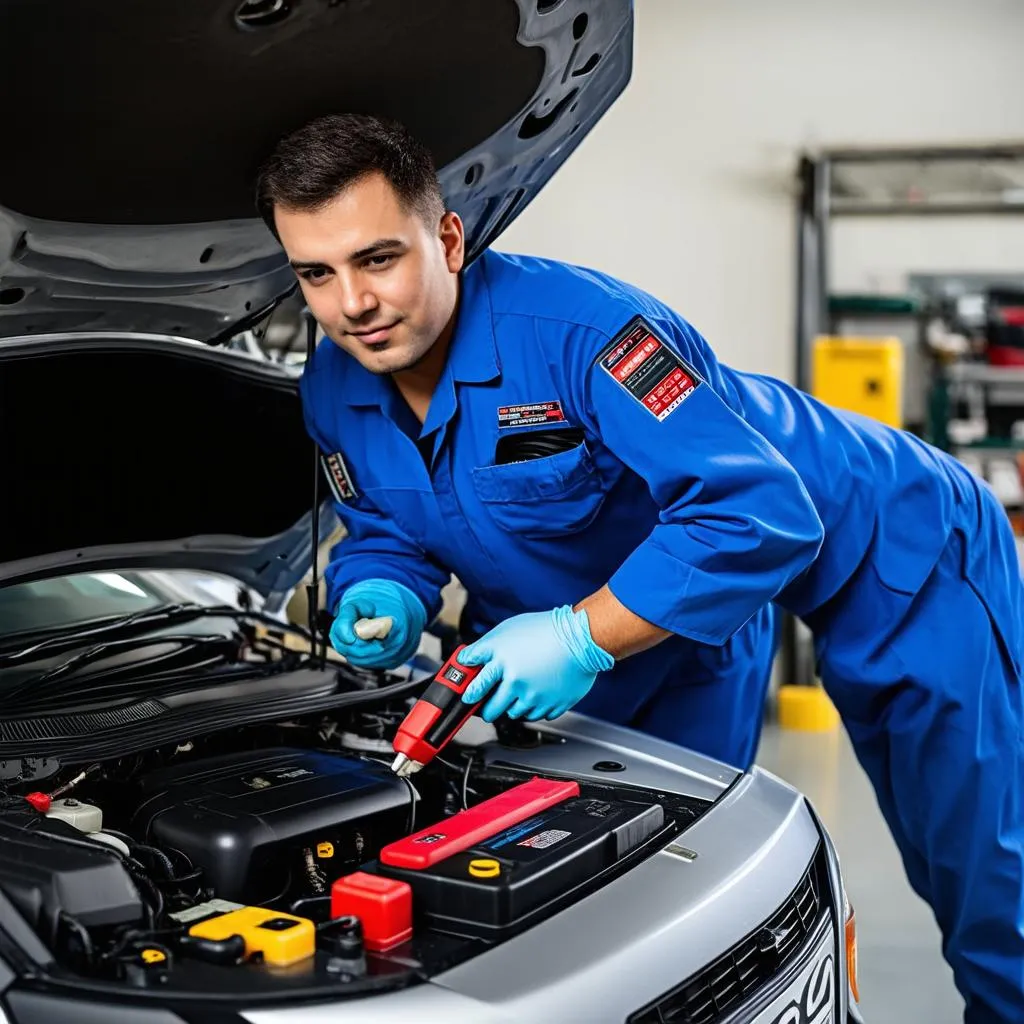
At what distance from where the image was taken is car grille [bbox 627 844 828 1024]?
1149 mm

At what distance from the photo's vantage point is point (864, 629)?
1.89m

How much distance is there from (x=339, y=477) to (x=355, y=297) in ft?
1.50

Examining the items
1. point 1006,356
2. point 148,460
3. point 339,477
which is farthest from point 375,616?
point 1006,356

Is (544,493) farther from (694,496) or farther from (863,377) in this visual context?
(863,377)

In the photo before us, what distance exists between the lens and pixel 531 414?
172cm

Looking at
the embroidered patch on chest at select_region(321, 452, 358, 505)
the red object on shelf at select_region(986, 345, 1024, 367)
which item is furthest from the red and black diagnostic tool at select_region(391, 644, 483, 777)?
the red object on shelf at select_region(986, 345, 1024, 367)

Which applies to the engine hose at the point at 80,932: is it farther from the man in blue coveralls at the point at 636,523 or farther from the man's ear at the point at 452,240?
the man's ear at the point at 452,240

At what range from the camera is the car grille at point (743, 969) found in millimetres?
1149

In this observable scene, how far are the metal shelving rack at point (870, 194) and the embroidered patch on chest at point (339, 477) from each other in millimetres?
3459

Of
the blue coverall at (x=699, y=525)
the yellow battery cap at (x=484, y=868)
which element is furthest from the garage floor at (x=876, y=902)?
the yellow battery cap at (x=484, y=868)

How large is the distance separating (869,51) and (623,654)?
15.6 ft

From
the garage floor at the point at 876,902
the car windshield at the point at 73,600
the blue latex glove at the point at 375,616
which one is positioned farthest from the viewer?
the garage floor at the point at 876,902

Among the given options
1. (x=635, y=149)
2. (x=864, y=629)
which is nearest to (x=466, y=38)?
(x=864, y=629)

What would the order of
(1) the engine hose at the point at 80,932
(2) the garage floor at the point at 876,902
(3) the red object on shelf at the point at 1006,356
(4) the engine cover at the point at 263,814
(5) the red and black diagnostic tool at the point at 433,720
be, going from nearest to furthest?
(1) the engine hose at the point at 80,932 → (4) the engine cover at the point at 263,814 → (5) the red and black diagnostic tool at the point at 433,720 → (2) the garage floor at the point at 876,902 → (3) the red object on shelf at the point at 1006,356
